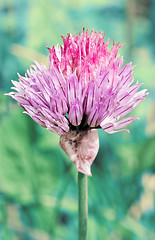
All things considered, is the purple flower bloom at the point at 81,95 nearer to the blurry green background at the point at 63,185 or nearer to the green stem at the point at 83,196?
the green stem at the point at 83,196

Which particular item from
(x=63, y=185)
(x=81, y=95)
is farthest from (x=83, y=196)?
(x=63, y=185)

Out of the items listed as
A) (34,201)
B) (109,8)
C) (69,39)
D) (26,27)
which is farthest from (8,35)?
(69,39)

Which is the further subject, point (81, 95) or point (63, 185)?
point (63, 185)

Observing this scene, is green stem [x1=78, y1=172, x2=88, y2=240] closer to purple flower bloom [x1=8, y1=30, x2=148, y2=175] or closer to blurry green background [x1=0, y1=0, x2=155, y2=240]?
purple flower bloom [x1=8, y1=30, x2=148, y2=175]

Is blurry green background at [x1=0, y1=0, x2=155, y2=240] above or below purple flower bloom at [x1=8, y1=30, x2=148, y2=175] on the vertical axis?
below

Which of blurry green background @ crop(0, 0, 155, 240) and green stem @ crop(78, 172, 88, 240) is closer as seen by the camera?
green stem @ crop(78, 172, 88, 240)

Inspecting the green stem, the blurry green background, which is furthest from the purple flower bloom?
the blurry green background

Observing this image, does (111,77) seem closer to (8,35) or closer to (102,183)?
(102,183)

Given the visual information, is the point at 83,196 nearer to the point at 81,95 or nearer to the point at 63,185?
the point at 81,95
